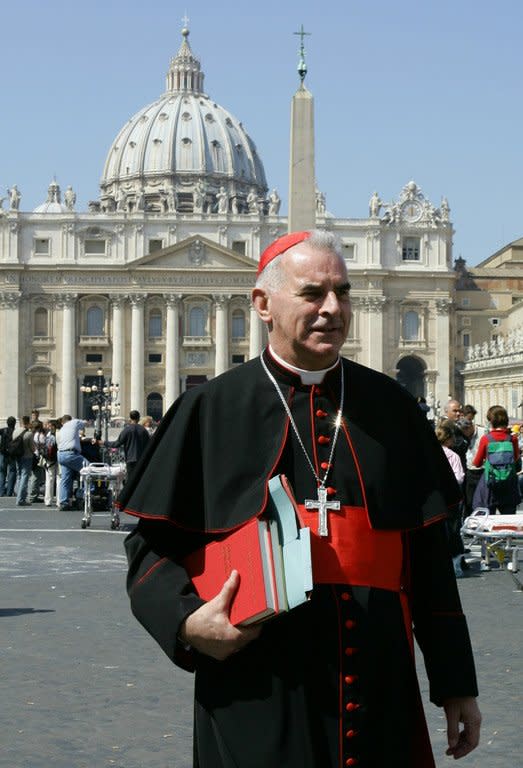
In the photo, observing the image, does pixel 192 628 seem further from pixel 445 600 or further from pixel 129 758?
pixel 129 758

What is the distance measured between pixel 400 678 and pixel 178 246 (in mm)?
74478

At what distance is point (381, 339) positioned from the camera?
78312 mm

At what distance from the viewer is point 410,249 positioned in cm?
8044

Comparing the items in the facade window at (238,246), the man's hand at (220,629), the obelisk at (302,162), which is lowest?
the man's hand at (220,629)

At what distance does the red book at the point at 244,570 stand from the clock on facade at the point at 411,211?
79.0m

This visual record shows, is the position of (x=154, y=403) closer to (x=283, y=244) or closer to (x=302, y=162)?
(x=302, y=162)

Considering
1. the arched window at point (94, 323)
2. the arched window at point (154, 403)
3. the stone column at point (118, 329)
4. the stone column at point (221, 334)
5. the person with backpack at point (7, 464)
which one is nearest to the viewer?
the person with backpack at point (7, 464)

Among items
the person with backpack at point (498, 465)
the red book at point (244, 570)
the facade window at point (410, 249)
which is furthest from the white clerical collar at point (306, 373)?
the facade window at point (410, 249)

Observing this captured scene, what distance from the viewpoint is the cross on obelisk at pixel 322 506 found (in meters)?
3.13

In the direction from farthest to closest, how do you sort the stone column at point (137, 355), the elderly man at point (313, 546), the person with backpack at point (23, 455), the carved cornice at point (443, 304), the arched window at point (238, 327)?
the arched window at point (238, 327) < the carved cornice at point (443, 304) < the stone column at point (137, 355) < the person with backpack at point (23, 455) < the elderly man at point (313, 546)

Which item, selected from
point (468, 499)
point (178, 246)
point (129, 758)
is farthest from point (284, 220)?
point (129, 758)

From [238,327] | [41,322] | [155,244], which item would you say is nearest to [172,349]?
→ [238,327]

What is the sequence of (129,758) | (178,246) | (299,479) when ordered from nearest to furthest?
(299,479) < (129,758) < (178,246)

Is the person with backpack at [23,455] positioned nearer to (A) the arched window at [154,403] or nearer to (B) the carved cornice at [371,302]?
(A) the arched window at [154,403]
